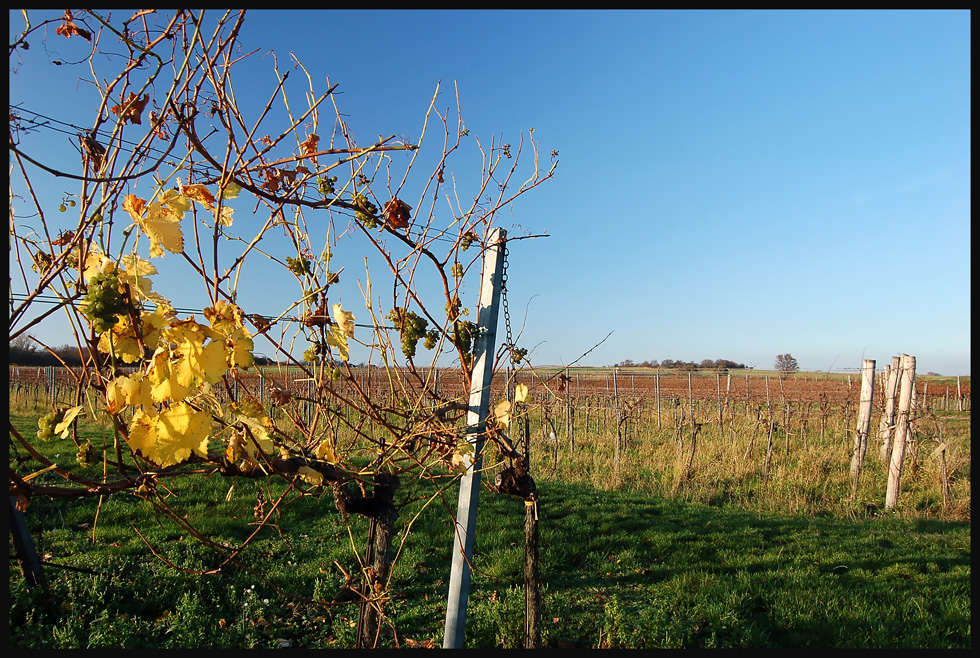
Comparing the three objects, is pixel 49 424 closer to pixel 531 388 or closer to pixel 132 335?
pixel 132 335

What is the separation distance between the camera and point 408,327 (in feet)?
5.44

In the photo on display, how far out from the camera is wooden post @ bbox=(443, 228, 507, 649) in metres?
1.83

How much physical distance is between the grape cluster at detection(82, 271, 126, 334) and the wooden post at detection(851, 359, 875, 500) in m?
7.69

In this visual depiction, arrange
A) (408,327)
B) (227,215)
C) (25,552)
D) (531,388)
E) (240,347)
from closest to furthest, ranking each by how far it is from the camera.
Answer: (240,347) < (227,215) < (408,327) < (531,388) < (25,552)

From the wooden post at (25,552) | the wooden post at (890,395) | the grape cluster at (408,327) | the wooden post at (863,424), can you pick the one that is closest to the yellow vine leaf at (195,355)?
the grape cluster at (408,327)

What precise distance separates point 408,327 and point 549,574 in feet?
8.89

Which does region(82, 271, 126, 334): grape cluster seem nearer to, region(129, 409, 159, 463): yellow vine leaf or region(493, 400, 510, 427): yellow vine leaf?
region(129, 409, 159, 463): yellow vine leaf

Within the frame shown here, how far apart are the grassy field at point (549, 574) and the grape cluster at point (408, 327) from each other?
0.44 metres

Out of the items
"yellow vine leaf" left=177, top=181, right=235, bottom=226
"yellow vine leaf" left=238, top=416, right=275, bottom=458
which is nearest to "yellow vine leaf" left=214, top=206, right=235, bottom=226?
"yellow vine leaf" left=177, top=181, right=235, bottom=226

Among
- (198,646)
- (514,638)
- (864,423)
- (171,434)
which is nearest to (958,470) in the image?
(864,423)

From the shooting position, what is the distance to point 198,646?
8.14 feet

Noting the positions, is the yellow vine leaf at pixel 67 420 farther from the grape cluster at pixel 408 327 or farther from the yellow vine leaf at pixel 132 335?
the grape cluster at pixel 408 327

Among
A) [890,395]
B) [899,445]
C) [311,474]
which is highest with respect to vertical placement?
[890,395]

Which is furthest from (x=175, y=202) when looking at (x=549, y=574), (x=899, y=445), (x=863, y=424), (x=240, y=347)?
(x=863, y=424)
